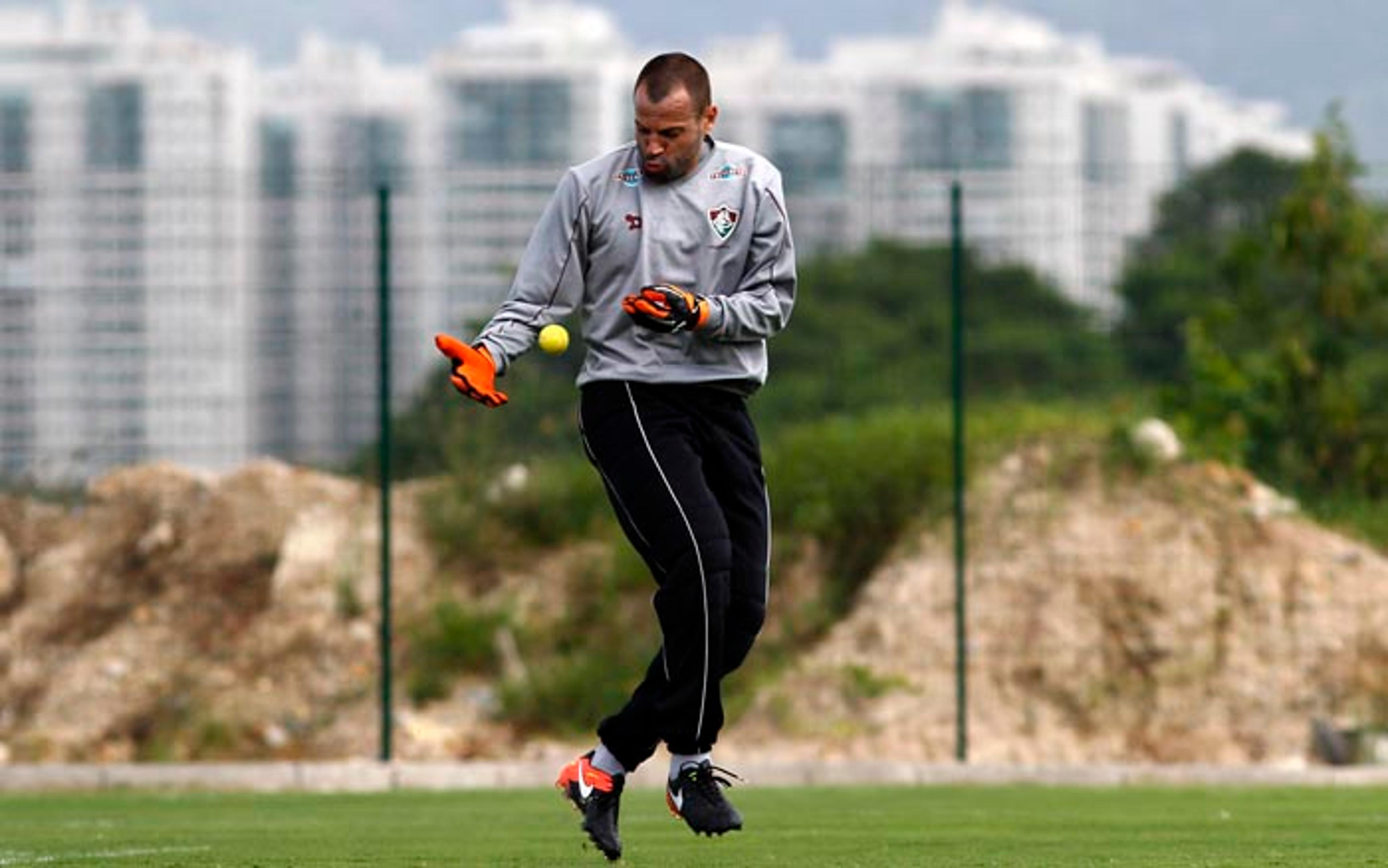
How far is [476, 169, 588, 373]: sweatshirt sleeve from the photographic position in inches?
283

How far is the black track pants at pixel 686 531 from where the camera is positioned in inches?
278

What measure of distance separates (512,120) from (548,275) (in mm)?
174071

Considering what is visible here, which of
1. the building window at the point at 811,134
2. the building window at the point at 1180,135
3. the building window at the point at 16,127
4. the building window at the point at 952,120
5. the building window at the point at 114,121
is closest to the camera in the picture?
the building window at the point at 114,121

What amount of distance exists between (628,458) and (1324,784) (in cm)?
683

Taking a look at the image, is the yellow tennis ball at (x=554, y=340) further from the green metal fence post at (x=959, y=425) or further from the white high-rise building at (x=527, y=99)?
the white high-rise building at (x=527, y=99)

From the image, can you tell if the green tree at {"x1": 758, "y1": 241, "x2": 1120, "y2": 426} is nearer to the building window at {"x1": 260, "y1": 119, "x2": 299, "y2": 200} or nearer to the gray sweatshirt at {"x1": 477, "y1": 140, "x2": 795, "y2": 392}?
the gray sweatshirt at {"x1": 477, "y1": 140, "x2": 795, "y2": 392}

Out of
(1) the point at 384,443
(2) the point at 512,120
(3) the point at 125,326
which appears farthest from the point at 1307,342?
(2) the point at 512,120

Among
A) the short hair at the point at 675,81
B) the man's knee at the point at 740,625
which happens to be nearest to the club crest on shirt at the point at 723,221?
the short hair at the point at 675,81

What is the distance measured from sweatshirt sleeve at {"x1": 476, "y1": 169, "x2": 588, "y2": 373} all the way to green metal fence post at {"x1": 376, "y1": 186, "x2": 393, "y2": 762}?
7.58 metres

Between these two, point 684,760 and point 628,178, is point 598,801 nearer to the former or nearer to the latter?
point 684,760

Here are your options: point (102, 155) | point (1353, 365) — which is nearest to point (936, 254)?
point (1353, 365)

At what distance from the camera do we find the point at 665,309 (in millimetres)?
6836

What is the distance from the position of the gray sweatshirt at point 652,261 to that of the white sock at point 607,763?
93cm

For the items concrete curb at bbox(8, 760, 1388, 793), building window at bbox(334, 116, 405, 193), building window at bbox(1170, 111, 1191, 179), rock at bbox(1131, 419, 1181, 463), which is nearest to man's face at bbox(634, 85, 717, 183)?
concrete curb at bbox(8, 760, 1388, 793)
